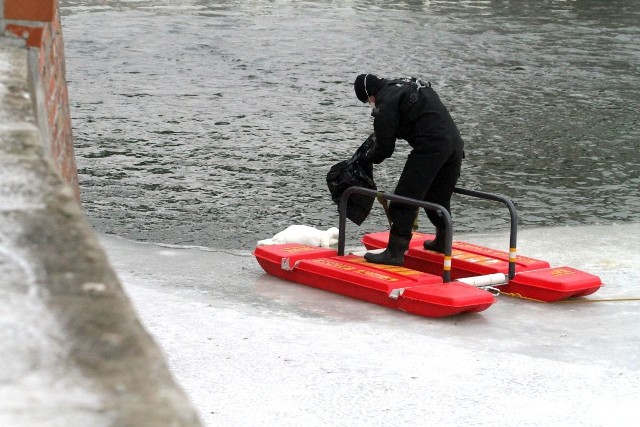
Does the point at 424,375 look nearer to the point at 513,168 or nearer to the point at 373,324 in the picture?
the point at 373,324

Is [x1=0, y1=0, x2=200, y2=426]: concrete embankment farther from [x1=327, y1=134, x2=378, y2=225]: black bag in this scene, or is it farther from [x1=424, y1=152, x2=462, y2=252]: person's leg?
[x1=424, y1=152, x2=462, y2=252]: person's leg

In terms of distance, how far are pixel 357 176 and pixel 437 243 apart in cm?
77

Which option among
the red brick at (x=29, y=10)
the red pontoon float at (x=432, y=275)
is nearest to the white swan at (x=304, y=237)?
the red pontoon float at (x=432, y=275)

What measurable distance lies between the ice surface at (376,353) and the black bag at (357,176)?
66 centimetres

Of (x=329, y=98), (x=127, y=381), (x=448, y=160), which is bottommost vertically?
(x=329, y=98)

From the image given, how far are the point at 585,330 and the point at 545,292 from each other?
1.95 ft

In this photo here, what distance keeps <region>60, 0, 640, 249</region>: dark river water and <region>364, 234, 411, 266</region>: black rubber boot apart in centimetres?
151

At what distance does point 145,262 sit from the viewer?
7.36 meters

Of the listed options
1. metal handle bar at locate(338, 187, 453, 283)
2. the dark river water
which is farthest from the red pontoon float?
the dark river water

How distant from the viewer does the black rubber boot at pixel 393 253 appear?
698 centimetres

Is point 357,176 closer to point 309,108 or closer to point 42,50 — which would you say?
point 42,50

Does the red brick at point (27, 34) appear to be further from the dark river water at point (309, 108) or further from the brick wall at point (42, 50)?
the dark river water at point (309, 108)

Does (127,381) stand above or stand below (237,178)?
above

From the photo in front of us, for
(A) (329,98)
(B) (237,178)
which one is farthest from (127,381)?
(A) (329,98)
